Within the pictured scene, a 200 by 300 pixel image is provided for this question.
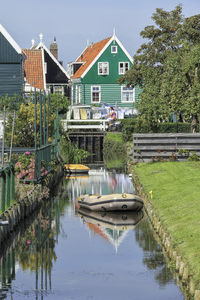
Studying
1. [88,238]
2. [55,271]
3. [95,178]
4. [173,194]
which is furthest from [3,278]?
[95,178]

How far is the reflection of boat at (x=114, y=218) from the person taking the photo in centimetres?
2591

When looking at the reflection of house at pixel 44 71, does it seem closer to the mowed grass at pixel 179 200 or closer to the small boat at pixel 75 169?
the small boat at pixel 75 169

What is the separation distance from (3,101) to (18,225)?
2644 cm

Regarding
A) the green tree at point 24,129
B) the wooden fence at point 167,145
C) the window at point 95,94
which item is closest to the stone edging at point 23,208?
the green tree at point 24,129

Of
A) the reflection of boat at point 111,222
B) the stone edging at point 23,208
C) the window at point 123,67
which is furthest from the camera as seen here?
the window at point 123,67

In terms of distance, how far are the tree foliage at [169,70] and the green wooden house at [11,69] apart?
10.3 m

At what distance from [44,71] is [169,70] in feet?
56.3

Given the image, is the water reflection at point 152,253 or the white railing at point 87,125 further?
the white railing at point 87,125

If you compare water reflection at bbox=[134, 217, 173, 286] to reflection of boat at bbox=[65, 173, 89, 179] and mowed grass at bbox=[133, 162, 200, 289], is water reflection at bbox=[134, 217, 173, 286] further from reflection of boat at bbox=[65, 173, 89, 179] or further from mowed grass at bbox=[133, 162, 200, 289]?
reflection of boat at bbox=[65, 173, 89, 179]

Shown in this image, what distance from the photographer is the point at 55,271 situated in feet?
61.0

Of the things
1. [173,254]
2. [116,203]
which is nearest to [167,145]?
[116,203]

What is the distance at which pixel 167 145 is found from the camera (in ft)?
146

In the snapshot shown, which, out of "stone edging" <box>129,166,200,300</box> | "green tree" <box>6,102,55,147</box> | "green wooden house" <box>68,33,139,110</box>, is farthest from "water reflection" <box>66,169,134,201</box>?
"green wooden house" <box>68,33,139,110</box>

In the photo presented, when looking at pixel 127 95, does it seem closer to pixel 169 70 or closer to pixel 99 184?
pixel 169 70
